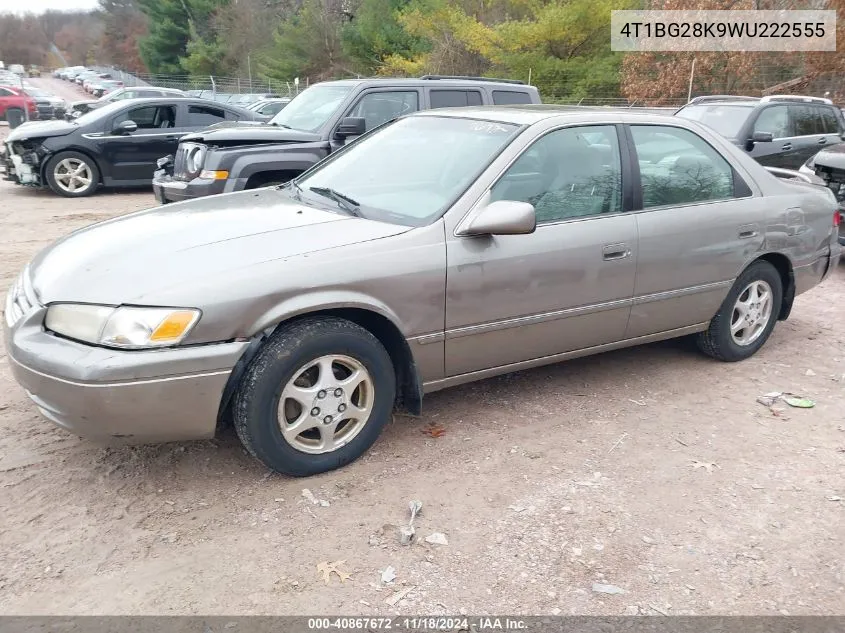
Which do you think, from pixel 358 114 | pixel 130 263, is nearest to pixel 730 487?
pixel 130 263

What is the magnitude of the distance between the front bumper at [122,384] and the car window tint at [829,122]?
11.0m

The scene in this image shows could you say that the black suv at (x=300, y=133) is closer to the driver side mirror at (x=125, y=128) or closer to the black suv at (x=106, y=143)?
the driver side mirror at (x=125, y=128)

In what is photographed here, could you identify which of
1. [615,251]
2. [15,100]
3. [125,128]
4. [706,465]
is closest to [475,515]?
[706,465]

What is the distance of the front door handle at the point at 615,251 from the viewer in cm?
381

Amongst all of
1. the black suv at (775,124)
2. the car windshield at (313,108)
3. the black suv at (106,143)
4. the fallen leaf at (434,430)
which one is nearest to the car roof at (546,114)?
the fallen leaf at (434,430)

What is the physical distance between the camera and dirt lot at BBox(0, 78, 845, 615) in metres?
2.54

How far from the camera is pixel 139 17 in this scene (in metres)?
77.4

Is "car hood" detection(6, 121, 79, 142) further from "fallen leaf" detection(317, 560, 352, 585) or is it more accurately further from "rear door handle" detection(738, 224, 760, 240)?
"fallen leaf" detection(317, 560, 352, 585)

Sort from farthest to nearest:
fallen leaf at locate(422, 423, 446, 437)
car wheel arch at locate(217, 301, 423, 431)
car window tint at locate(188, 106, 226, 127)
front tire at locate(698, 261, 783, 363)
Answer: car window tint at locate(188, 106, 226, 127) < front tire at locate(698, 261, 783, 363) < fallen leaf at locate(422, 423, 446, 437) < car wheel arch at locate(217, 301, 423, 431)

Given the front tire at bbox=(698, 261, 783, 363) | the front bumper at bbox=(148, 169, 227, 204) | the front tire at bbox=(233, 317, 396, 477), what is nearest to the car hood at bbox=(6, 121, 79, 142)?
the front bumper at bbox=(148, 169, 227, 204)

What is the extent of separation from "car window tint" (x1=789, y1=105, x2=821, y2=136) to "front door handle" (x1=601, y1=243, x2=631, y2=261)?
8.23 metres

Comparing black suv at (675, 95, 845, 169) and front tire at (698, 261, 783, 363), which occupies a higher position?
black suv at (675, 95, 845, 169)

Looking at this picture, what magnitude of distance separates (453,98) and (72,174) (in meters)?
6.51

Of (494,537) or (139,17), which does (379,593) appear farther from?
(139,17)
